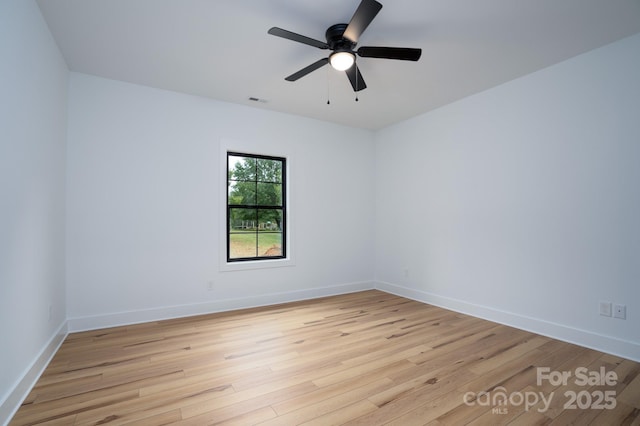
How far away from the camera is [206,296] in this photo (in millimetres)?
3809

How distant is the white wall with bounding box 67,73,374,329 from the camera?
3221 millimetres

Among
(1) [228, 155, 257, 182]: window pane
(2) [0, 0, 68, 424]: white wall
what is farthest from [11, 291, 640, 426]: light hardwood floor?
(1) [228, 155, 257, 182]: window pane

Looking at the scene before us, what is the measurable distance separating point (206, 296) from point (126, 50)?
2759mm

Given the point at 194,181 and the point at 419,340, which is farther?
the point at 194,181

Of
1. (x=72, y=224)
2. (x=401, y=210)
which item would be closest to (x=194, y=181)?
(x=72, y=224)

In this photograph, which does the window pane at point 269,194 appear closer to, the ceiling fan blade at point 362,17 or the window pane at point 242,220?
the window pane at point 242,220

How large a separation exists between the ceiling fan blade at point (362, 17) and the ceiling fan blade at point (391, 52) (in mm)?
133

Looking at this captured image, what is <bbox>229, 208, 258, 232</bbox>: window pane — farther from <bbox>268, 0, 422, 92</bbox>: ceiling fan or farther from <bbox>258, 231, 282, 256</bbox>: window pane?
<bbox>268, 0, 422, 92</bbox>: ceiling fan

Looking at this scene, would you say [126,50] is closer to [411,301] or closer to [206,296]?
[206,296]

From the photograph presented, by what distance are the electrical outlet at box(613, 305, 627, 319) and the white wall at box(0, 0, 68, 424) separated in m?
4.43

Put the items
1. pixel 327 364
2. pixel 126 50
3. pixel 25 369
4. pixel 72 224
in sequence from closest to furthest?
pixel 25 369 < pixel 327 364 < pixel 126 50 < pixel 72 224

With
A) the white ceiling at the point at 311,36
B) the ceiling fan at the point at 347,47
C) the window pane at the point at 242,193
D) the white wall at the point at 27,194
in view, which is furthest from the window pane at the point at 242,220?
the ceiling fan at the point at 347,47

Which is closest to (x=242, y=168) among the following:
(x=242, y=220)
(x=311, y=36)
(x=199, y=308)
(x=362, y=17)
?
(x=242, y=220)

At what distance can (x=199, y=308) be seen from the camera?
12.3 ft
